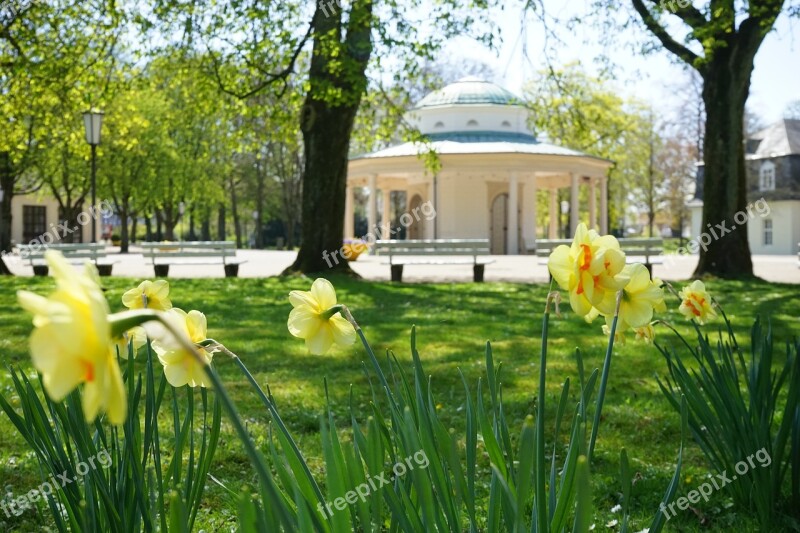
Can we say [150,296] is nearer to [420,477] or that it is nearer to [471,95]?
[420,477]

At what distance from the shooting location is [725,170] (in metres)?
14.2

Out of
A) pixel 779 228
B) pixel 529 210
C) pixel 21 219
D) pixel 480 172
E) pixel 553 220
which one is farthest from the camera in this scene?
pixel 21 219

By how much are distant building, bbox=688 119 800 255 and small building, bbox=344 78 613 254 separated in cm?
874

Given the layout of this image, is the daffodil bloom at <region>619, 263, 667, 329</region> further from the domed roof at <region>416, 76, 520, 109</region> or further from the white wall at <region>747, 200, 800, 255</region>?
the white wall at <region>747, 200, 800, 255</region>

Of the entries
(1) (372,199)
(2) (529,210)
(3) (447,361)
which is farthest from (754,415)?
(2) (529,210)

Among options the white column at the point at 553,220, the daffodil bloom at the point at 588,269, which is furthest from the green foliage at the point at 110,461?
the white column at the point at 553,220

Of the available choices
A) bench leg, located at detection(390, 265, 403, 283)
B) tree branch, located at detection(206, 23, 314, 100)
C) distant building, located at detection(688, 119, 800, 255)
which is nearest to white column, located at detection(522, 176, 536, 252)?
distant building, located at detection(688, 119, 800, 255)

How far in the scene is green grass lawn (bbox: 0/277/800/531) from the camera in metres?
3.43

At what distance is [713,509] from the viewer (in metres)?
3.08

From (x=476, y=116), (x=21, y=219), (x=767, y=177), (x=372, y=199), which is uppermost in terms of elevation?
(x=476, y=116)

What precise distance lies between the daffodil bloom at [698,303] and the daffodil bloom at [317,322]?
1.67 meters

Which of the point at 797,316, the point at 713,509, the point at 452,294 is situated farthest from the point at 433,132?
the point at 713,509

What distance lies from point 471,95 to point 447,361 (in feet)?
102

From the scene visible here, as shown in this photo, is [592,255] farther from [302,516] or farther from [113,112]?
[113,112]
